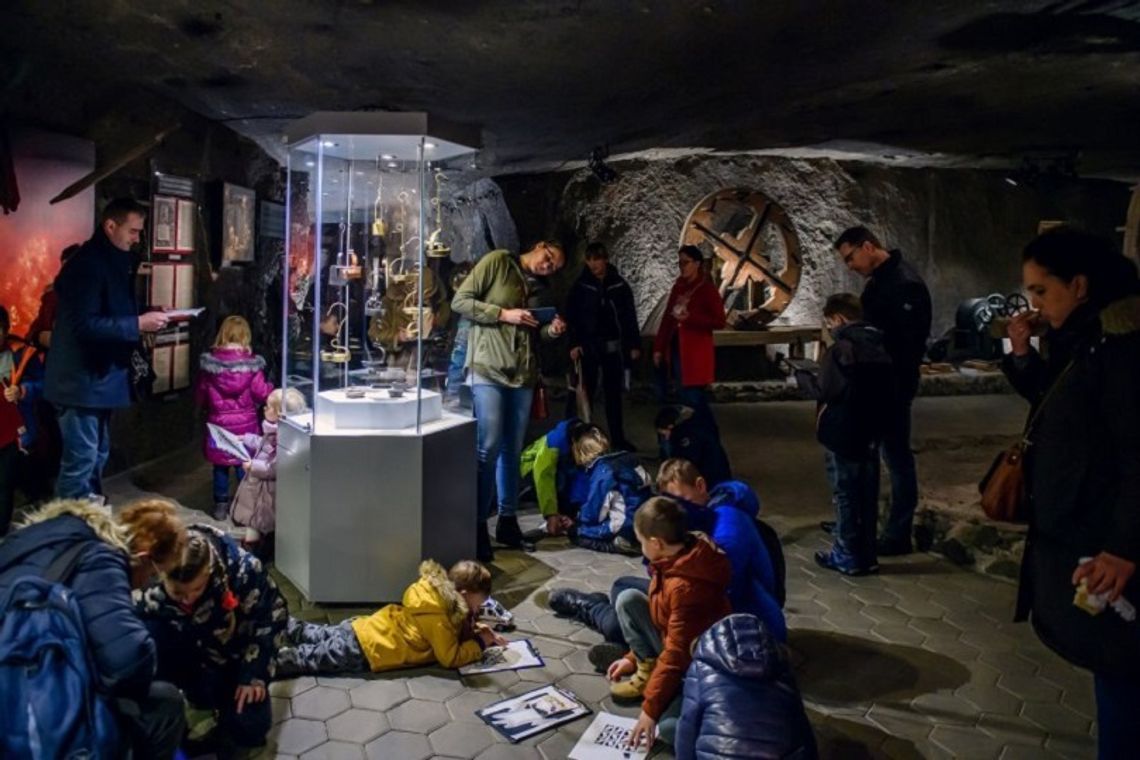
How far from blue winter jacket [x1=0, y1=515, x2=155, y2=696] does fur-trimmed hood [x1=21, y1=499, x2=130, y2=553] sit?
19 millimetres

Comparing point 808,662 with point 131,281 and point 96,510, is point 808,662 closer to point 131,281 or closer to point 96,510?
point 96,510

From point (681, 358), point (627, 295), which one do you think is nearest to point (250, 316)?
point (627, 295)

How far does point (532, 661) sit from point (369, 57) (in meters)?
3.99

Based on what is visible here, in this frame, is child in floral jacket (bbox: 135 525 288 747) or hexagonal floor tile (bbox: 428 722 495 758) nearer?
child in floral jacket (bbox: 135 525 288 747)

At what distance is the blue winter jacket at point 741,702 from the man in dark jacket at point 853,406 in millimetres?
2294

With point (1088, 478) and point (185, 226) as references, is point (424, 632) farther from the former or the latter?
point (185, 226)

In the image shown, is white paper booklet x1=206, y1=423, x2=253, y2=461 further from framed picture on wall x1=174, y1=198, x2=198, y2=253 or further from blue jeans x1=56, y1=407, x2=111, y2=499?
framed picture on wall x1=174, y1=198, x2=198, y2=253

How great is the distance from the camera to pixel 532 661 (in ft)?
12.8

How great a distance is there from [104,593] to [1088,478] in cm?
256

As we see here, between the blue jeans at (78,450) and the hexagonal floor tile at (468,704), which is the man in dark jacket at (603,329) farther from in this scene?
the hexagonal floor tile at (468,704)

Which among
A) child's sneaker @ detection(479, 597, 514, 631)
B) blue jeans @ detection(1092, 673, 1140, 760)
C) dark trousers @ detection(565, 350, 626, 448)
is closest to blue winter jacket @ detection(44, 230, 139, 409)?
child's sneaker @ detection(479, 597, 514, 631)

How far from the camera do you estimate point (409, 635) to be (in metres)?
3.84

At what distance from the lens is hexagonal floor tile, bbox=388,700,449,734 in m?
3.36

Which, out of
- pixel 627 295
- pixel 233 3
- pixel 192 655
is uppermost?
pixel 233 3
